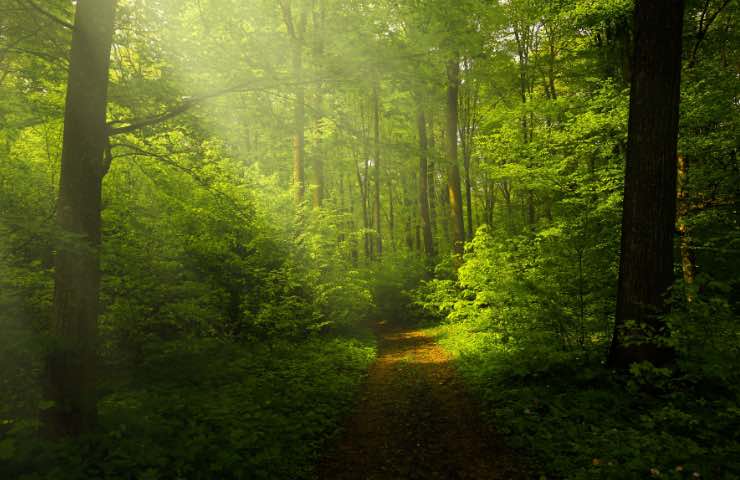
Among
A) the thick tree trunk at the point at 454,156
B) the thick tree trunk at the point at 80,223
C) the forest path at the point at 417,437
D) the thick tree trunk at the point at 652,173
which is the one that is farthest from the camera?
the thick tree trunk at the point at 454,156

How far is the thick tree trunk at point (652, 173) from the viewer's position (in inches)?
228

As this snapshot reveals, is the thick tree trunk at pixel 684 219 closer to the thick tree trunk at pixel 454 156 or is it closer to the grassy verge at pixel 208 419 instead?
the thick tree trunk at pixel 454 156

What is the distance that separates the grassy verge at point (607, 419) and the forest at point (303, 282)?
35 mm

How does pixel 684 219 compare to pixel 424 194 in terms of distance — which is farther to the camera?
pixel 424 194

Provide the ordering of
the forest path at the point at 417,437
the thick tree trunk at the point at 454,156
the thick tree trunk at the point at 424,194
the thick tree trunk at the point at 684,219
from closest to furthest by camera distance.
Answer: the forest path at the point at 417,437 < the thick tree trunk at the point at 684,219 < the thick tree trunk at the point at 454,156 < the thick tree trunk at the point at 424,194

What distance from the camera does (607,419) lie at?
506cm

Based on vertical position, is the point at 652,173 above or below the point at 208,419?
above

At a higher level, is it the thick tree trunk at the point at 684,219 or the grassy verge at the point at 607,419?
the thick tree trunk at the point at 684,219

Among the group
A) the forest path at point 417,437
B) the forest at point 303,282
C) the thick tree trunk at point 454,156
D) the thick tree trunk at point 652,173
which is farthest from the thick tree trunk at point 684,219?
the forest path at point 417,437

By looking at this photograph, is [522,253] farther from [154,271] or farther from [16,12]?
[16,12]

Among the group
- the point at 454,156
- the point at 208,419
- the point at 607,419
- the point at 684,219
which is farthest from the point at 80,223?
the point at 454,156

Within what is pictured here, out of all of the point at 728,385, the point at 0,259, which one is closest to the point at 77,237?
the point at 0,259

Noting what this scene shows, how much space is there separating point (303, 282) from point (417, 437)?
22.1 feet

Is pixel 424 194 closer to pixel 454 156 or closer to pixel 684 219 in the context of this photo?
pixel 454 156
